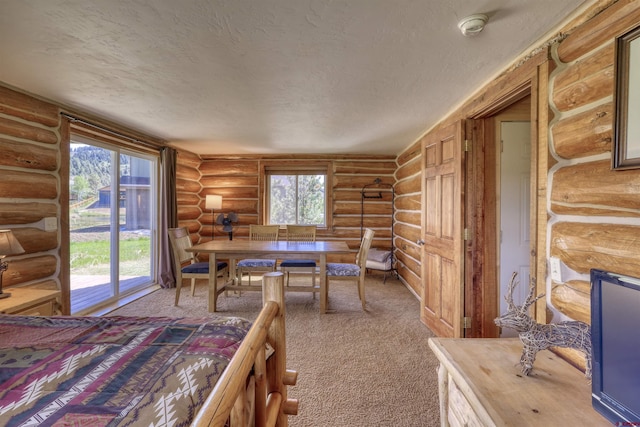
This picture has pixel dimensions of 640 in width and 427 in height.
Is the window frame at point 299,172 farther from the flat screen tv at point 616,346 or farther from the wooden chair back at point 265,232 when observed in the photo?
the flat screen tv at point 616,346

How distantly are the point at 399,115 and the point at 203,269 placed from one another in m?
3.09

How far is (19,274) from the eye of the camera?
8.12 feet

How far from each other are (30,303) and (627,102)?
3.51 metres

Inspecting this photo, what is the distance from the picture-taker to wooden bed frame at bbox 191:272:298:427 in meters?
0.64

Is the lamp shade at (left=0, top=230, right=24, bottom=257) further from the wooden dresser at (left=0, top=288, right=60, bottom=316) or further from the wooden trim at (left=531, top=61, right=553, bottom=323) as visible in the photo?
the wooden trim at (left=531, top=61, right=553, bottom=323)

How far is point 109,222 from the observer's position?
368 cm

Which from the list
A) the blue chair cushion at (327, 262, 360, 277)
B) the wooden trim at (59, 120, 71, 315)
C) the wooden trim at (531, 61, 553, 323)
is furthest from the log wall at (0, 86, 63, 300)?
the wooden trim at (531, 61, 553, 323)

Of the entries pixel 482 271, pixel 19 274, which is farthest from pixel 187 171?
pixel 482 271

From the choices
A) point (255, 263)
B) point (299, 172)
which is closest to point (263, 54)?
point (255, 263)

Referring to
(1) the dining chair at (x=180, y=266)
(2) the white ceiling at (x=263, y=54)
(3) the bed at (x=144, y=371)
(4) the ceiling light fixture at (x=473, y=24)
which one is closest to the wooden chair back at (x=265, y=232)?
(1) the dining chair at (x=180, y=266)

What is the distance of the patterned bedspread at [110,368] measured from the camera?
31.8 inches

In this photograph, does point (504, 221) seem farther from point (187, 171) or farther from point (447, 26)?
point (187, 171)

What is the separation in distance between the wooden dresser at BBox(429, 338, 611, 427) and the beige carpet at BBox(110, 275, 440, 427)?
0.62 meters

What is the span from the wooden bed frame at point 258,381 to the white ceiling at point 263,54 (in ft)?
4.59
